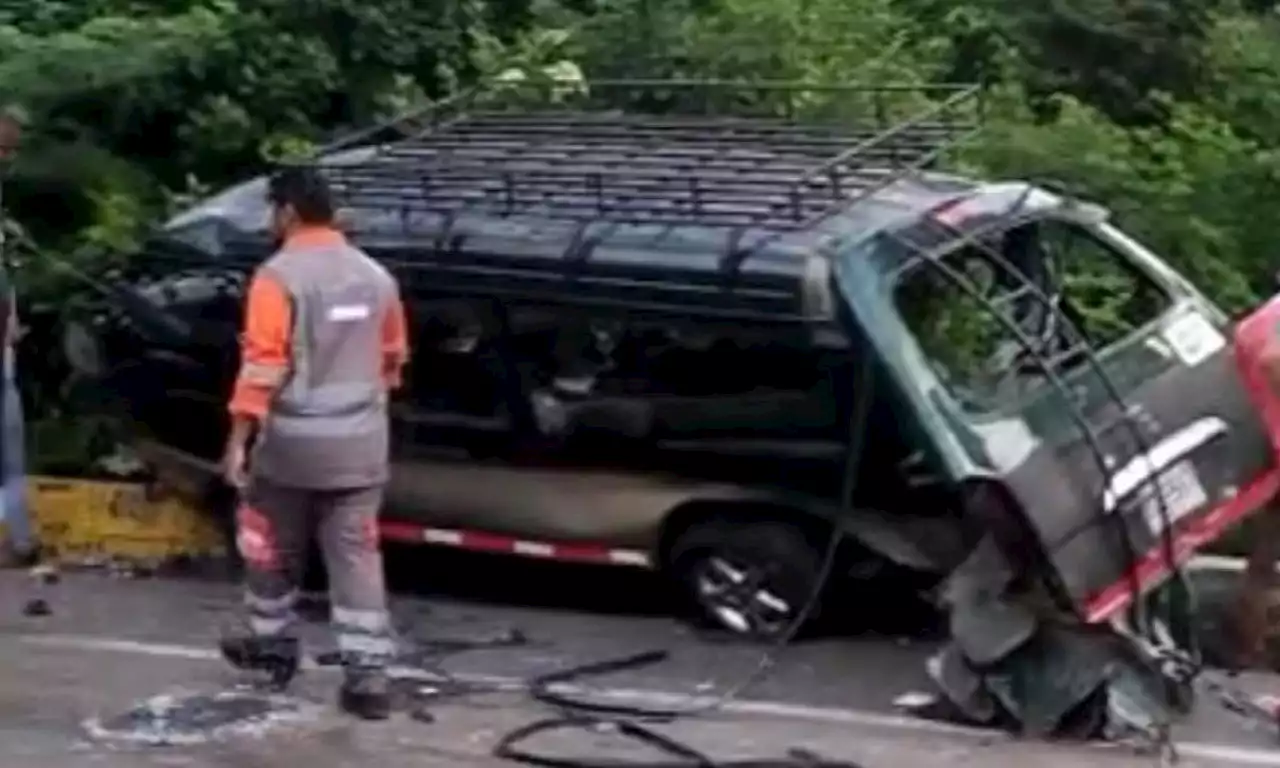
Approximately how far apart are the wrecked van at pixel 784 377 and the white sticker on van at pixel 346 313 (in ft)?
5.06

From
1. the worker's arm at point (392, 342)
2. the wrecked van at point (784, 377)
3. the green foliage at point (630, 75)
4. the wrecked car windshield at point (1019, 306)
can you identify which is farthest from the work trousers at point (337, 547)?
Answer: the green foliage at point (630, 75)

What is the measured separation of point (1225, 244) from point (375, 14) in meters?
4.37

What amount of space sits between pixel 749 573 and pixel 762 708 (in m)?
0.92

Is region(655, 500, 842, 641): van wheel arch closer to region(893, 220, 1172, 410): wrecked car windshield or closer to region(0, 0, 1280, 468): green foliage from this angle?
region(893, 220, 1172, 410): wrecked car windshield

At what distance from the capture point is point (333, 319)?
9039 mm

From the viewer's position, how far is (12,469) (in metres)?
11.6

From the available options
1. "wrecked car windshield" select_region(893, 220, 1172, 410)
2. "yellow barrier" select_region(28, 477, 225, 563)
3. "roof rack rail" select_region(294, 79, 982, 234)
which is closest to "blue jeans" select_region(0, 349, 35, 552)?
"yellow barrier" select_region(28, 477, 225, 563)

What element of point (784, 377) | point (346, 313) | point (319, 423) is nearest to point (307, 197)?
point (346, 313)

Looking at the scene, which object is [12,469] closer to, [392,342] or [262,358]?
[392,342]

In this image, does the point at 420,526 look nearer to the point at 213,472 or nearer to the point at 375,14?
the point at 213,472

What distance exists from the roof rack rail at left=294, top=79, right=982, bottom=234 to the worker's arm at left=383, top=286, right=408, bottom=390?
142 cm

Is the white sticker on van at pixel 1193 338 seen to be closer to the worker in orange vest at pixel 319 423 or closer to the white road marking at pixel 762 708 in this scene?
the white road marking at pixel 762 708

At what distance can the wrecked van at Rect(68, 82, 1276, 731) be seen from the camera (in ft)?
30.7

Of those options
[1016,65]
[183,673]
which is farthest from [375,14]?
[183,673]
